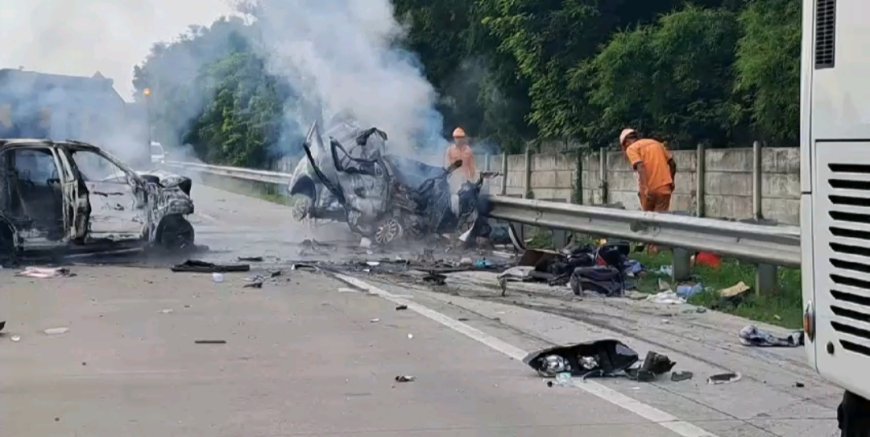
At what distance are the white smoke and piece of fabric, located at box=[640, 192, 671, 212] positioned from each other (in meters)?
5.28

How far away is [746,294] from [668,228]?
1.59 meters

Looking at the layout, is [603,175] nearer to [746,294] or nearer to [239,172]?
[746,294]

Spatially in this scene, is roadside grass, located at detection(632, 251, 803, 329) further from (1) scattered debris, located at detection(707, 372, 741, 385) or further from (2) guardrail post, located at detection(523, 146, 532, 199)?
→ (2) guardrail post, located at detection(523, 146, 532, 199)

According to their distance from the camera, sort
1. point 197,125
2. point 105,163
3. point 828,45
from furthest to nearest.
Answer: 1. point 197,125
2. point 105,163
3. point 828,45

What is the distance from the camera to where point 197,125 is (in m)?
→ 40.0

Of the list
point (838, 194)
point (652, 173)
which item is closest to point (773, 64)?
point (652, 173)

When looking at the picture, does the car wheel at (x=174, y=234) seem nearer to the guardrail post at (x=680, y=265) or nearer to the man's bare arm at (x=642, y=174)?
the man's bare arm at (x=642, y=174)

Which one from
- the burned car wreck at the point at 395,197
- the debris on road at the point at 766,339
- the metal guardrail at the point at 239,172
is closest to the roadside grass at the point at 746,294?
the debris on road at the point at 766,339

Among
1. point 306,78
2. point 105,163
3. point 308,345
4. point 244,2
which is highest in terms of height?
point 244,2

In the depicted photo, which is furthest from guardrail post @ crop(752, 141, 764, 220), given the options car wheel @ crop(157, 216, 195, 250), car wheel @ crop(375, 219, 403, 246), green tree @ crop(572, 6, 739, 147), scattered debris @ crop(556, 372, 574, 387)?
scattered debris @ crop(556, 372, 574, 387)

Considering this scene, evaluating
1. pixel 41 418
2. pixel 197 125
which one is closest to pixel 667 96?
pixel 41 418

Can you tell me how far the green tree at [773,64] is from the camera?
17141 millimetres

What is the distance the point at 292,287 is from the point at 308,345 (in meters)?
3.93

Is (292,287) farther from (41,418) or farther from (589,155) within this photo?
(589,155)
